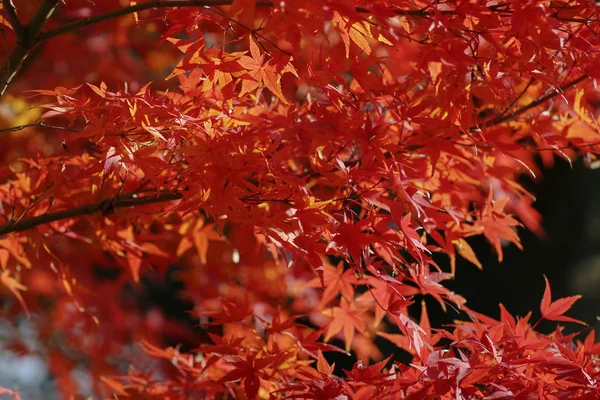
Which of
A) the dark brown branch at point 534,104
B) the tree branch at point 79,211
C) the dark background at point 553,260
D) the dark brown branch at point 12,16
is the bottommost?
the dark background at point 553,260

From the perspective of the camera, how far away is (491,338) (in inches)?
47.8

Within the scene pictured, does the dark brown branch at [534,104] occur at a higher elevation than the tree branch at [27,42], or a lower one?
lower

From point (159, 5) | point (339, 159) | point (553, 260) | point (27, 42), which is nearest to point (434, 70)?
point (339, 159)

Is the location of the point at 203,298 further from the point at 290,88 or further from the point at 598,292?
the point at 598,292

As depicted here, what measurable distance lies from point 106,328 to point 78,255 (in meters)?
0.50

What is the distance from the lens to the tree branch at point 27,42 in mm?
1246

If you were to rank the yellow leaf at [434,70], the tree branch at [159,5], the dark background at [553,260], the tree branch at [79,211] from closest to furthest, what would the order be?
the tree branch at [159,5]
the yellow leaf at [434,70]
the tree branch at [79,211]
the dark background at [553,260]

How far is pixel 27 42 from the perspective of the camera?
128cm

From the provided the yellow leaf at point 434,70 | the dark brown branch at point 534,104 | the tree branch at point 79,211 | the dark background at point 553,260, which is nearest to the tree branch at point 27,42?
the tree branch at point 79,211

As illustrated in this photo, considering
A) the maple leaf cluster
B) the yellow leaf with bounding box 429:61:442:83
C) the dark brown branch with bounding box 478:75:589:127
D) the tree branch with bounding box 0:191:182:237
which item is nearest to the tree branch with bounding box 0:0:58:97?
the maple leaf cluster

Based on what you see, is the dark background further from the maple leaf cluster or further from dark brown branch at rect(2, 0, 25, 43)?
dark brown branch at rect(2, 0, 25, 43)

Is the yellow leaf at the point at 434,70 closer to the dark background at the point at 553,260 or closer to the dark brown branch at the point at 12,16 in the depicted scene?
the dark brown branch at the point at 12,16

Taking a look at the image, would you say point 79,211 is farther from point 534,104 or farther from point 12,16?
point 534,104

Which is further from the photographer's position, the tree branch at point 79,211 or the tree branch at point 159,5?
the tree branch at point 79,211
